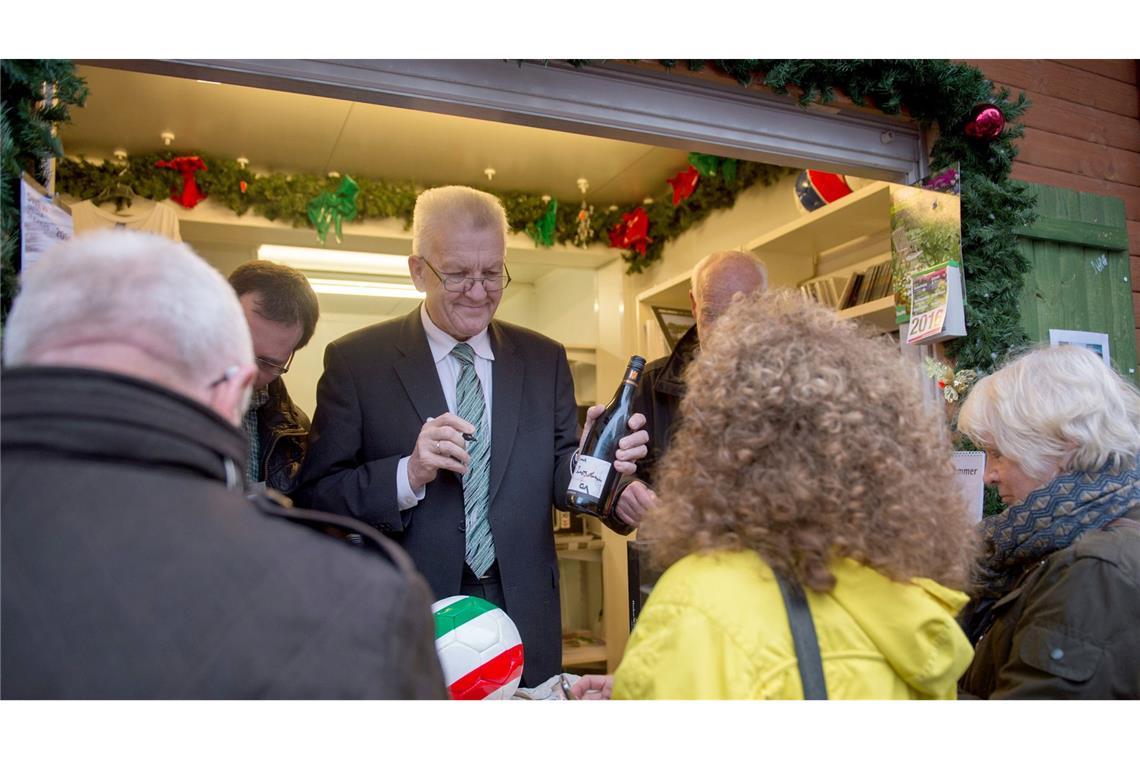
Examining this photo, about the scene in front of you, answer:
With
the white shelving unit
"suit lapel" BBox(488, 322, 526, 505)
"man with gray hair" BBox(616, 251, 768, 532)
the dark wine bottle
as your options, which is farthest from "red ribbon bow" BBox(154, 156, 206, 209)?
the dark wine bottle

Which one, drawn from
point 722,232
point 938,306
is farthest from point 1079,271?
point 722,232

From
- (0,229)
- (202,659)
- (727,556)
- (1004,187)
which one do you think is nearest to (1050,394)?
(727,556)

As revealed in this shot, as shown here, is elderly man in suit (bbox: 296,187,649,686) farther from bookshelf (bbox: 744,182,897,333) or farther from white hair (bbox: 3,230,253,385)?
bookshelf (bbox: 744,182,897,333)

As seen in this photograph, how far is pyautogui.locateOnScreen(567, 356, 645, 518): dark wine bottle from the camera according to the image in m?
1.92

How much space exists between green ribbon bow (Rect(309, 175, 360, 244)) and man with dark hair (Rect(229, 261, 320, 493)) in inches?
105

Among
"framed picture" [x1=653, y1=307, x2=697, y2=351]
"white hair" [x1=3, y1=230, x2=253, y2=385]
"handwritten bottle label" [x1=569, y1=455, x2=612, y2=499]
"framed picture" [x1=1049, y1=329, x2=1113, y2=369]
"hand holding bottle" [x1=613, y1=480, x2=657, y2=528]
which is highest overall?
"framed picture" [x1=653, y1=307, x2=697, y2=351]

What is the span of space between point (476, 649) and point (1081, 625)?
113 centimetres

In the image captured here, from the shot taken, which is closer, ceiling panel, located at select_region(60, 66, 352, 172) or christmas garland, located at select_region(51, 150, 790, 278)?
ceiling panel, located at select_region(60, 66, 352, 172)

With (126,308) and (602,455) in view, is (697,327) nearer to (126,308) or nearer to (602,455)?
(602,455)

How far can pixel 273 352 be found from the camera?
230 centimetres

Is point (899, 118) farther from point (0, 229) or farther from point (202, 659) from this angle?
point (202, 659)

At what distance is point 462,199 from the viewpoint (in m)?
2.27

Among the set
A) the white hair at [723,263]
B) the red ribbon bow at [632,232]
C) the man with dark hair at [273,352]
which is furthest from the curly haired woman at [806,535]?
the red ribbon bow at [632,232]

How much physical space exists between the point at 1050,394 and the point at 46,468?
1897 mm
